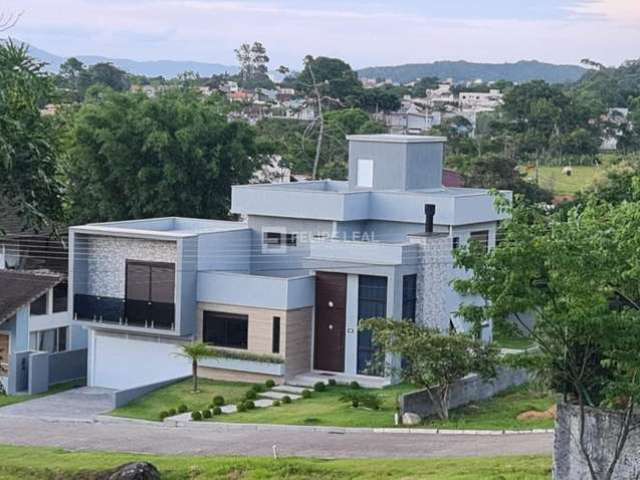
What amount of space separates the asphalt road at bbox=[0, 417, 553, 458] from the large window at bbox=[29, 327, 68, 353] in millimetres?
7106

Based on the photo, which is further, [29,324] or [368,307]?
[29,324]

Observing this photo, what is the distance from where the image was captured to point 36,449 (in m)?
28.8

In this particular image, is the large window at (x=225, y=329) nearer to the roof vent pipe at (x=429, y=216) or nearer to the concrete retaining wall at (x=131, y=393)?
the concrete retaining wall at (x=131, y=393)

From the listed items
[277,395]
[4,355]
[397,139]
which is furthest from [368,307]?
[4,355]

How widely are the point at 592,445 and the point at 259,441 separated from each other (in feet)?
28.4

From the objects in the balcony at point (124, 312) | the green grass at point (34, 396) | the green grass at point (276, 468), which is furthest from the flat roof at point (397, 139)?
the green grass at point (276, 468)

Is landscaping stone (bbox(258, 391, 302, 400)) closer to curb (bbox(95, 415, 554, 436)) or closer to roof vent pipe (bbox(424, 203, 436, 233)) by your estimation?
curb (bbox(95, 415, 554, 436))

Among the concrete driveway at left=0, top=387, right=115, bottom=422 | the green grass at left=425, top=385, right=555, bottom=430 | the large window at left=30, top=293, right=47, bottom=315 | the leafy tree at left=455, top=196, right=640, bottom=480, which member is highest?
the leafy tree at left=455, top=196, right=640, bottom=480

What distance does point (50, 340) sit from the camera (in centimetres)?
4012

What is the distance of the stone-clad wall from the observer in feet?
125

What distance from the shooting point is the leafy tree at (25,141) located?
52.9ft

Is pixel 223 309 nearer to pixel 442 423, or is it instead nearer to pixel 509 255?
pixel 442 423

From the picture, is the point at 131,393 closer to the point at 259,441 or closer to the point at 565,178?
the point at 259,441

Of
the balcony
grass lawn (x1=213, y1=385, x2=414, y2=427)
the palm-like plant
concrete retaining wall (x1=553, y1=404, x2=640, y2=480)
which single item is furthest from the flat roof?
concrete retaining wall (x1=553, y1=404, x2=640, y2=480)
